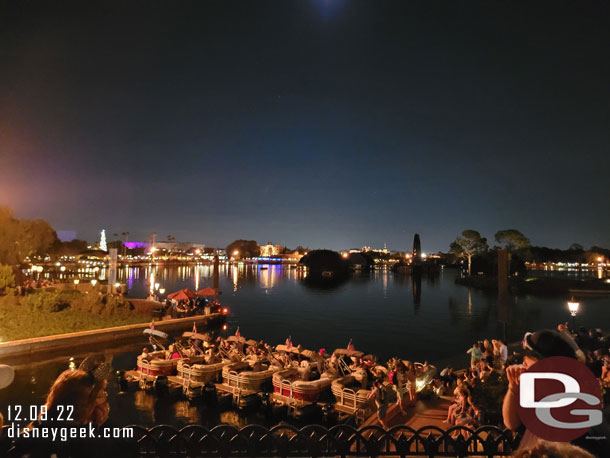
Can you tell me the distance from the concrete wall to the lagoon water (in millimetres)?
1375

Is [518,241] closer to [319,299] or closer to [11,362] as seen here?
[319,299]

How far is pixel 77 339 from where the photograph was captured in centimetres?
2552

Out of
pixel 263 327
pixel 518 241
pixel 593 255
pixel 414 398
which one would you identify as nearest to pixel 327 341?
pixel 263 327

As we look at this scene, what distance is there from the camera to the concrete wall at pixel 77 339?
22.7 meters

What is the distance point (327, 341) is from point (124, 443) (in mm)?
32073

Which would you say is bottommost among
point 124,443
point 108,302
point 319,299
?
point 319,299

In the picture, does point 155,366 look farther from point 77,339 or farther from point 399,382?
point 399,382

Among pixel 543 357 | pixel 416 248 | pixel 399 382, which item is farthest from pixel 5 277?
pixel 416 248

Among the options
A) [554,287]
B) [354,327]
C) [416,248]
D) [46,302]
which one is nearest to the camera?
[46,302]

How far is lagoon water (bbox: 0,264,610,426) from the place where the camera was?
16.8 meters

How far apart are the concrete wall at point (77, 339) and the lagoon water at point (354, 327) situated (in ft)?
4.51

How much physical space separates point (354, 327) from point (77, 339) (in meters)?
25.8

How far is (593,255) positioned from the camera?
177 m

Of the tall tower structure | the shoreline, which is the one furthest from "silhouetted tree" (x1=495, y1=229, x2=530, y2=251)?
the tall tower structure
